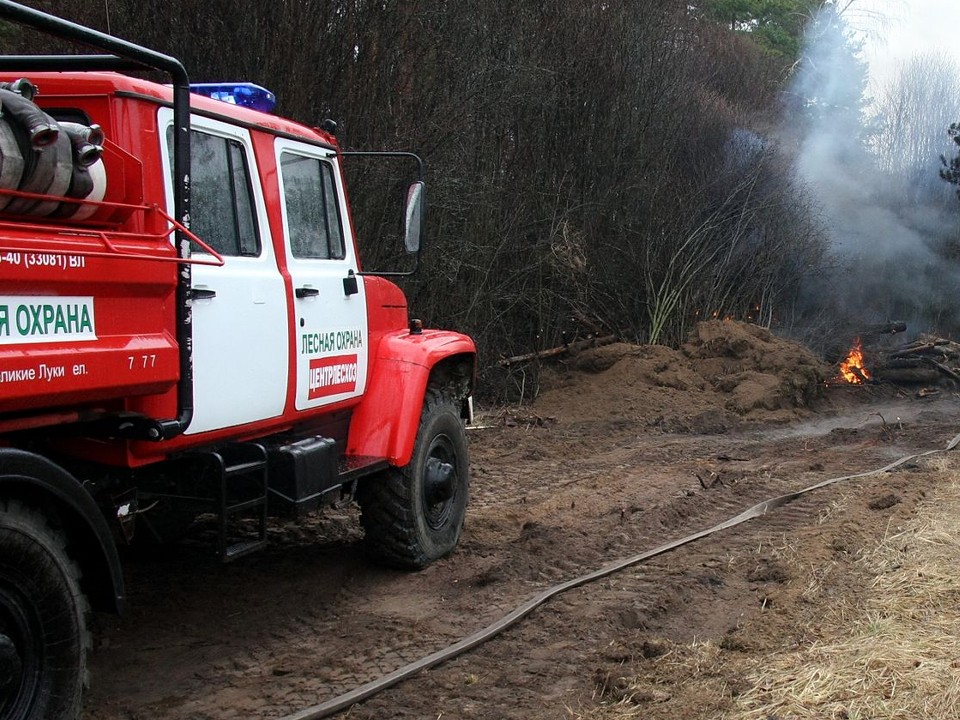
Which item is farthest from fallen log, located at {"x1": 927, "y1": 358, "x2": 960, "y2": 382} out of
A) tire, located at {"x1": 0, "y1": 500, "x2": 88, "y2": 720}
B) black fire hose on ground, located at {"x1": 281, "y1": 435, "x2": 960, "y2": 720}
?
tire, located at {"x1": 0, "y1": 500, "x2": 88, "y2": 720}

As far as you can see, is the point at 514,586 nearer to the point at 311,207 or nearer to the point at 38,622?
the point at 311,207

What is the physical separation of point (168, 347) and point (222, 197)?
1.13m

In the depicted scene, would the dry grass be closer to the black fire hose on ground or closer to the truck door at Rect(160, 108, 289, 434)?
the black fire hose on ground

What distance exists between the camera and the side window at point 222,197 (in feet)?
14.9

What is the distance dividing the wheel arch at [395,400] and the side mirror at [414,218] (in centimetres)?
72

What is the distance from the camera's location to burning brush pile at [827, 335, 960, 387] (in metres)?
17.1

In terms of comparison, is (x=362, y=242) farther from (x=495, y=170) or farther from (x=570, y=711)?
(x=570, y=711)

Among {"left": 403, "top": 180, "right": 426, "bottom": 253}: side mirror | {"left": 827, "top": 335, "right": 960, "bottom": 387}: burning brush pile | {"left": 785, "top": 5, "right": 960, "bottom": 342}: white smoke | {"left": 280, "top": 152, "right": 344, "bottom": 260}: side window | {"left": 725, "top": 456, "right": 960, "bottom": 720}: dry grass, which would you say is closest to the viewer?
{"left": 725, "top": 456, "right": 960, "bottom": 720}: dry grass

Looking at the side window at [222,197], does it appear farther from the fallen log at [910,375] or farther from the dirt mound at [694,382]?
the fallen log at [910,375]

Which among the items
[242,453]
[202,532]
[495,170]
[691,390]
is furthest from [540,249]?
[242,453]

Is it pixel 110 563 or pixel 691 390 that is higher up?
pixel 110 563

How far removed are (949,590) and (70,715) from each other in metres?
4.55

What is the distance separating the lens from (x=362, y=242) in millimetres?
12305

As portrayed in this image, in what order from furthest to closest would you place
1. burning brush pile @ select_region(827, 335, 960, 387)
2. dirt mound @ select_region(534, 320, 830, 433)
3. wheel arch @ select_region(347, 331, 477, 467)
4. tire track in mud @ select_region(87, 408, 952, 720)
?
burning brush pile @ select_region(827, 335, 960, 387) < dirt mound @ select_region(534, 320, 830, 433) < wheel arch @ select_region(347, 331, 477, 467) < tire track in mud @ select_region(87, 408, 952, 720)
